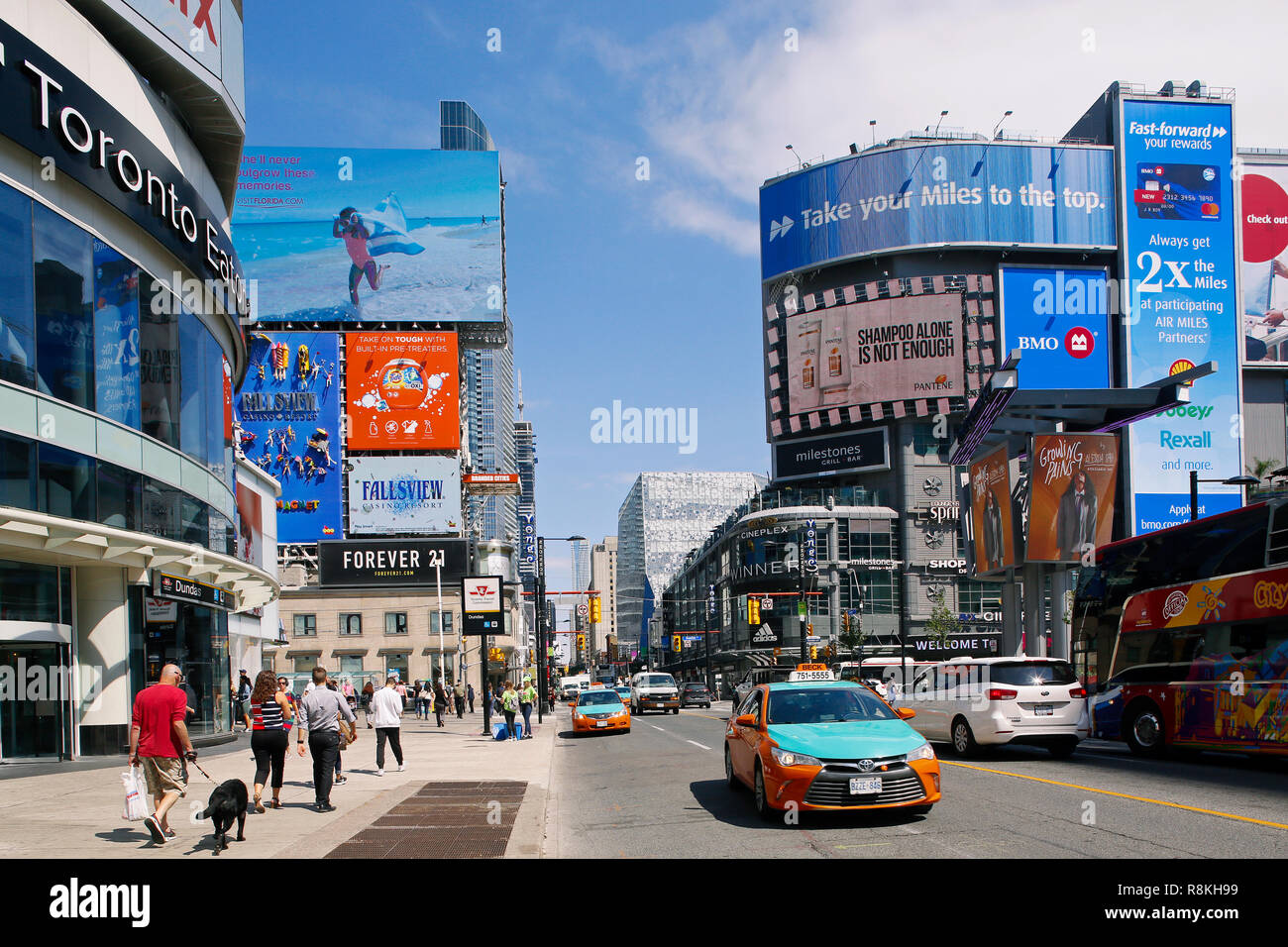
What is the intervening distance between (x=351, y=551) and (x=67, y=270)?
51921mm

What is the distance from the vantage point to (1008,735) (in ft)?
55.4

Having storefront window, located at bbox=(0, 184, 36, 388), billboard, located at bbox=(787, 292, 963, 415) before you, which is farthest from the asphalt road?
billboard, located at bbox=(787, 292, 963, 415)

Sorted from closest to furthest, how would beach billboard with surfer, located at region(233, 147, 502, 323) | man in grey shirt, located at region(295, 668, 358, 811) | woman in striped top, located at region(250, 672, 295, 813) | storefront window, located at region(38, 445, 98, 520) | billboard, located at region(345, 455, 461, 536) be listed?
woman in striped top, located at region(250, 672, 295, 813) → man in grey shirt, located at region(295, 668, 358, 811) → storefront window, located at region(38, 445, 98, 520) → billboard, located at region(345, 455, 461, 536) → beach billboard with surfer, located at region(233, 147, 502, 323)

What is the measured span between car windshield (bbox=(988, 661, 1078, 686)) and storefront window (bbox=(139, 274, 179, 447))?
18.2 m

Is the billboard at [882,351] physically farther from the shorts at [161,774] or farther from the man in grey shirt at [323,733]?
the shorts at [161,774]

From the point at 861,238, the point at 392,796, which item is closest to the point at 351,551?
the point at 861,238

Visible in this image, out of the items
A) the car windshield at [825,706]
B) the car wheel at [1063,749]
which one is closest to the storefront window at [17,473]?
the car windshield at [825,706]

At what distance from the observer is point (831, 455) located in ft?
281

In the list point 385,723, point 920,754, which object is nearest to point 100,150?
point 385,723

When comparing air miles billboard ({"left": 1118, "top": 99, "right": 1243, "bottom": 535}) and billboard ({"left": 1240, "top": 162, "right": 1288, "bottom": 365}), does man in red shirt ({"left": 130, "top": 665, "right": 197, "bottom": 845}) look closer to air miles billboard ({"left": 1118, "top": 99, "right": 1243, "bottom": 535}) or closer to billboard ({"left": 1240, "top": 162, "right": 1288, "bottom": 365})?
air miles billboard ({"left": 1118, "top": 99, "right": 1243, "bottom": 535})

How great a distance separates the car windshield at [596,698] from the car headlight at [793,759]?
21.2m

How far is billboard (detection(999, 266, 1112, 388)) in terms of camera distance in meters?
80.6

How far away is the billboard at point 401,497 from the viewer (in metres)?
74.4
